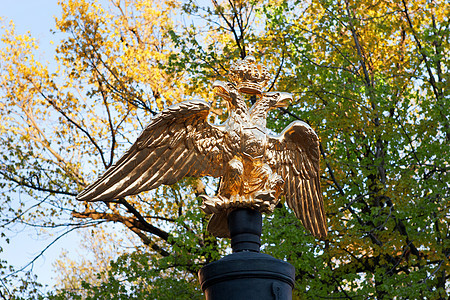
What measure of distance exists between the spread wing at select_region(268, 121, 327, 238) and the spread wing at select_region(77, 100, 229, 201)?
47 cm

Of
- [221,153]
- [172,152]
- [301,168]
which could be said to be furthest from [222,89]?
[301,168]

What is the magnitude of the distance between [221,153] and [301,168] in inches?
33.5

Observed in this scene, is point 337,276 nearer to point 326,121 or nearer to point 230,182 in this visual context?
point 326,121

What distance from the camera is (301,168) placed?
4.77m

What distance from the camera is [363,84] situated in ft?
36.5

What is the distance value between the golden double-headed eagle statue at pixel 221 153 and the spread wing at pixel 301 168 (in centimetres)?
1

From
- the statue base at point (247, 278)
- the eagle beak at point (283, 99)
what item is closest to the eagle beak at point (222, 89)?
the eagle beak at point (283, 99)

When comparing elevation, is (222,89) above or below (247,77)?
below

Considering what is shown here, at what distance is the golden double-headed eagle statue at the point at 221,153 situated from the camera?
4.05 meters

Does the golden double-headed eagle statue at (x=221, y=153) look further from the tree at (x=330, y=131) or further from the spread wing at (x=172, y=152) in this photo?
the tree at (x=330, y=131)

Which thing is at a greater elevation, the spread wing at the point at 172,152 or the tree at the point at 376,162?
the tree at the point at 376,162

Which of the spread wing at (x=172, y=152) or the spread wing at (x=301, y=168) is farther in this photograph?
the spread wing at (x=301, y=168)

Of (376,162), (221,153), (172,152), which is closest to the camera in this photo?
(221,153)

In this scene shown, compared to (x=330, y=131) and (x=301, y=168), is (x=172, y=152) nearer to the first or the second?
(x=301, y=168)
